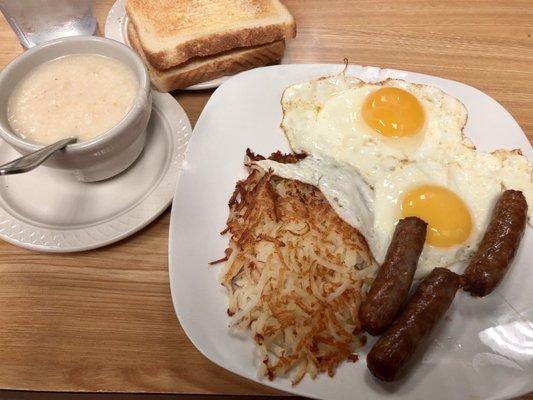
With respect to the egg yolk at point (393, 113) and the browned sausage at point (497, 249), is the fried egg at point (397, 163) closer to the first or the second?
the egg yolk at point (393, 113)

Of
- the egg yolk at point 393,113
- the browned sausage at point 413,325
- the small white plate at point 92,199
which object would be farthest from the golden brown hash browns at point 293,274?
the egg yolk at point 393,113

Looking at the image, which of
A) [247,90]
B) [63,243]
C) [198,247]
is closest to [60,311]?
[63,243]

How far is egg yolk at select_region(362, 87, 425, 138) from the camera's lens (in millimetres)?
2180

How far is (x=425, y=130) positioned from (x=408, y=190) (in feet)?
1.26

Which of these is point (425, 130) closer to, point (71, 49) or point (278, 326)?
point (278, 326)

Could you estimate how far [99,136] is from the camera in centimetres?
174

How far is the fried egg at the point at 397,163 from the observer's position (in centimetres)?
193

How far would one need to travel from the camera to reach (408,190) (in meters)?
2.00

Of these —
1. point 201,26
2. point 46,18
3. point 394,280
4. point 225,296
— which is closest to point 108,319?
point 225,296

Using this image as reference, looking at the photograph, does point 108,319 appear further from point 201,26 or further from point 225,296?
point 201,26

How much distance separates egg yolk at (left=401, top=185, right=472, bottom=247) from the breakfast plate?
0.78ft

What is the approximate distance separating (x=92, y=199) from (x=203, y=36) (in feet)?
3.37

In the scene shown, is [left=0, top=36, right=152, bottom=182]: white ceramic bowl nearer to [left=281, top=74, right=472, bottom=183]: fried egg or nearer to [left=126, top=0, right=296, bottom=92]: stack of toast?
[left=126, top=0, right=296, bottom=92]: stack of toast

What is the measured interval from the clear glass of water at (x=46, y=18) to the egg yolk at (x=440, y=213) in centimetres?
202
